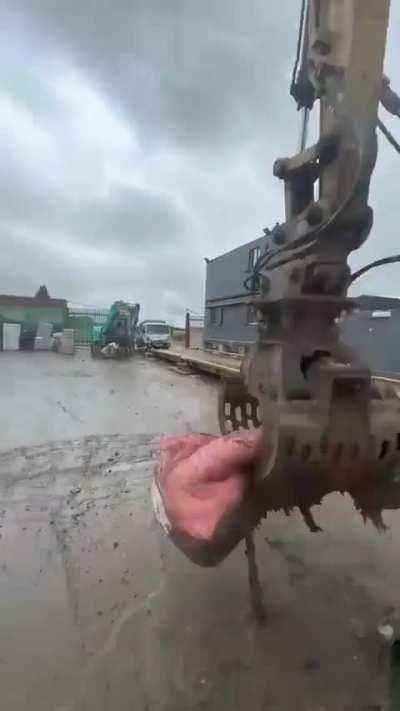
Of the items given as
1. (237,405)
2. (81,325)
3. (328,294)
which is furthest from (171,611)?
(81,325)

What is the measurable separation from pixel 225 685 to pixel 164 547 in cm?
133

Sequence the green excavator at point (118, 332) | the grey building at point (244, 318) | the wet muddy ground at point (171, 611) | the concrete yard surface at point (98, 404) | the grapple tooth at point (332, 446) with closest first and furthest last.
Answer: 1. the grapple tooth at point (332, 446)
2. the wet muddy ground at point (171, 611)
3. the concrete yard surface at point (98, 404)
4. the grey building at point (244, 318)
5. the green excavator at point (118, 332)

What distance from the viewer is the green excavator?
Result: 22422mm

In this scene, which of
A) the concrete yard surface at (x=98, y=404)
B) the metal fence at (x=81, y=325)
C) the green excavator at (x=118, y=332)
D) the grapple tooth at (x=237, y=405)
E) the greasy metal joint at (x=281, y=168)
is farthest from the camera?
→ the metal fence at (x=81, y=325)

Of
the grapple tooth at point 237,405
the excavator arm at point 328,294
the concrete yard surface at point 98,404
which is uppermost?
the excavator arm at point 328,294

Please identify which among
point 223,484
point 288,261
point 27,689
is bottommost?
point 27,689

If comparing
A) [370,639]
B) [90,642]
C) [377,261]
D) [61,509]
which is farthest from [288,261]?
[61,509]

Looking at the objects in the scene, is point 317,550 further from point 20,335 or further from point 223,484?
point 20,335

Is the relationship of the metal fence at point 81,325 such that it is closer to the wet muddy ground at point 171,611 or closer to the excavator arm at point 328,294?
the wet muddy ground at point 171,611

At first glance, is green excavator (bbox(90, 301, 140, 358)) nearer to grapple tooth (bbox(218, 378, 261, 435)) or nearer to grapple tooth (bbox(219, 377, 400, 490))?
grapple tooth (bbox(218, 378, 261, 435))

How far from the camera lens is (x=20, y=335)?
94.2 feet

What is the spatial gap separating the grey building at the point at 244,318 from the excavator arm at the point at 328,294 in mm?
4660

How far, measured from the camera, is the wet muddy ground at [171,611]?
2008 millimetres

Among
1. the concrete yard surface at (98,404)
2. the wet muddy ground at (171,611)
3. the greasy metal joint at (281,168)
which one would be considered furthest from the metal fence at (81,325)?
the greasy metal joint at (281,168)
